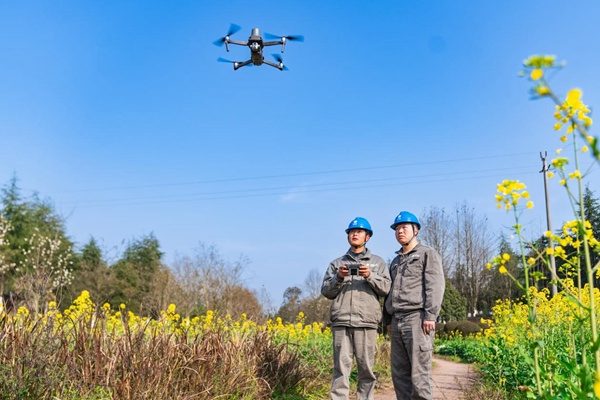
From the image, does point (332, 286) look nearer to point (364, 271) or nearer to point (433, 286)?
point (364, 271)

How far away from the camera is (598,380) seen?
3.65ft

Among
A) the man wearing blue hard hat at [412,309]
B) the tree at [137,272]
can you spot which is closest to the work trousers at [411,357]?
the man wearing blue hard hat at [412,309]

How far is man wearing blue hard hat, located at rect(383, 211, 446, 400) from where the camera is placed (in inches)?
175

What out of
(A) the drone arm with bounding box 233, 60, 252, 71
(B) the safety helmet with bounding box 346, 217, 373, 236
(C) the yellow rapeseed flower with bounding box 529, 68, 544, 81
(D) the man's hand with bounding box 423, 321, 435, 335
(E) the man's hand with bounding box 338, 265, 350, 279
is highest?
(A) the drone arm with bounding box 233, 60, 252, 71

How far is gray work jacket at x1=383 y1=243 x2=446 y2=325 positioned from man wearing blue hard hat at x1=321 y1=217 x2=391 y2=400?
151 millimetres

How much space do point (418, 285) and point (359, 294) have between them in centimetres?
58

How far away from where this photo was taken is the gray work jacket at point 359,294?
4.83 metres

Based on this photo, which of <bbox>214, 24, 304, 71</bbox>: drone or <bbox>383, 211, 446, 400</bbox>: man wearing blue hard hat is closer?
<bbox>383, 211, 446, 400</bbox>: man wearing blue hard hat

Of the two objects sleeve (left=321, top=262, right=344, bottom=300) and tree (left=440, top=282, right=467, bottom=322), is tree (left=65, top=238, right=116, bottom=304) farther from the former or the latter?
sleeve (left=321, top=262, right=344, bottom=300)

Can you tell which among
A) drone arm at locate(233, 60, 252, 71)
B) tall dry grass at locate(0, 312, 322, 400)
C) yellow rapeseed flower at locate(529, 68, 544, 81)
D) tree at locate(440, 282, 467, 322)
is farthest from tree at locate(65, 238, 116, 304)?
yellow rapeseed flower at locate(529, 68, 544, 81)

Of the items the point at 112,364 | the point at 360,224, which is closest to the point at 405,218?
the point at 360,224

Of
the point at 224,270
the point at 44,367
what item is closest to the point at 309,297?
the point at 224,270

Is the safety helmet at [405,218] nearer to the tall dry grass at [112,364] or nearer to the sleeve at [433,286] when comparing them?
the sleeve at [433,286]

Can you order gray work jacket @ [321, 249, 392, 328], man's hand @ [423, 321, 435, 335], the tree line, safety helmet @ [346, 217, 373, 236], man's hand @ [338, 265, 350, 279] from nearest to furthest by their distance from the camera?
man's hand @ [423, 321, 435, 335]
man's hand @ [338, 265, 350, 279]
gray work jacket @ [321, 249, 392, 328]
safety helmet @ [346, 217, 373, 236]
the tree line
